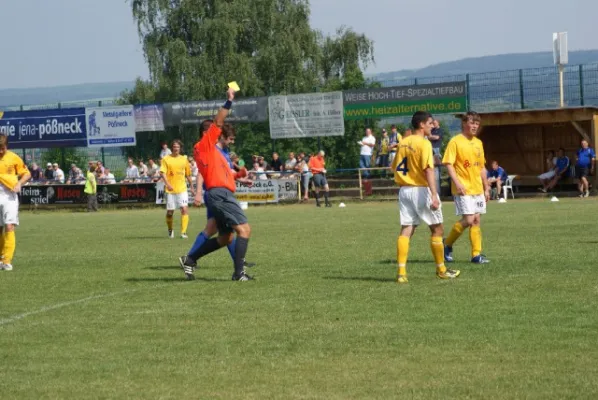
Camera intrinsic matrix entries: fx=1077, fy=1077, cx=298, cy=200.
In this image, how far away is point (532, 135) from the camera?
3844cm

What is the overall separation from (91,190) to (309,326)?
32922 mm

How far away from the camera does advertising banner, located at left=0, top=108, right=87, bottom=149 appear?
150 ft

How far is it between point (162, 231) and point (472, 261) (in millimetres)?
12021

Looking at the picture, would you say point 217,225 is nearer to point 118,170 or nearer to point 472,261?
point 472,261

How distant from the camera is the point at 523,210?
27.5 meters

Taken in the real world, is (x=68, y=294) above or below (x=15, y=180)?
below

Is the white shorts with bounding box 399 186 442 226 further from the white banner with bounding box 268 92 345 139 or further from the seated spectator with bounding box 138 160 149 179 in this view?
the seated spectator with bounding box 138 160 149 179

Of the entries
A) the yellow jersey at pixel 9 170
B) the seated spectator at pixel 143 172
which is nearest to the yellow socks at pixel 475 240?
the yellow jersey at pixel 9 170

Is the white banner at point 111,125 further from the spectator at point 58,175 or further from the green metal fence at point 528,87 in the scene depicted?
the green metal fence at point 528,87

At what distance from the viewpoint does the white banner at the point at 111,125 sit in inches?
1761

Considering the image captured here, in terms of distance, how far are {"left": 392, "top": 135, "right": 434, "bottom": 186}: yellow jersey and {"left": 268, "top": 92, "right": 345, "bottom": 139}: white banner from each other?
28846mm

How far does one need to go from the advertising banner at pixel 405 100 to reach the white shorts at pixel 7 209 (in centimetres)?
2492

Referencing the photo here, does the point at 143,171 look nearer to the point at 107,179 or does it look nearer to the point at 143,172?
the point at 143,172

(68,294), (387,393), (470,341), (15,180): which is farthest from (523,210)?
(387,393)
